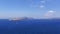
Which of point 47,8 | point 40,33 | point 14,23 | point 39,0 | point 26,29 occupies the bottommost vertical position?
point 40,33

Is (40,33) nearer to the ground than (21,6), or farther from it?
nearer to the ground

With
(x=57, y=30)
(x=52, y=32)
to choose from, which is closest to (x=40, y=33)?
(x=52, y=32)

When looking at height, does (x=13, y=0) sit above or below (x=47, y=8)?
above

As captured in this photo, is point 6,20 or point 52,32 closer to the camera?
point 6,20

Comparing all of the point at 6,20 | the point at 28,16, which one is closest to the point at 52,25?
the point at 28,16

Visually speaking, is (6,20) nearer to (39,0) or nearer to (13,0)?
(13,0)

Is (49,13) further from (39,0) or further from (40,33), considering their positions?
(40,33)
